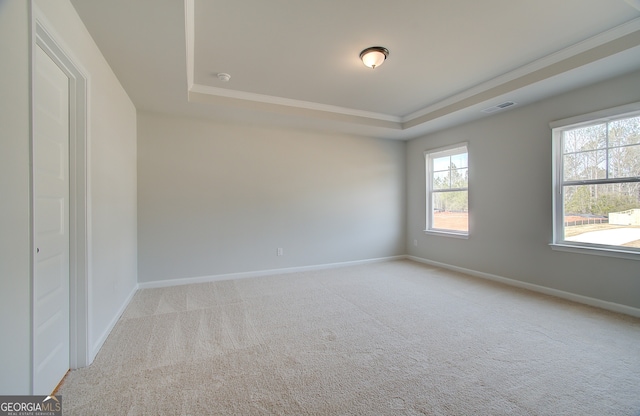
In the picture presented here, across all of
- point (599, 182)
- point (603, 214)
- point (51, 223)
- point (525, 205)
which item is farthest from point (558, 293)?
point (51, 223)

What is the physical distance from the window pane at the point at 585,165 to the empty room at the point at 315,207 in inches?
1.0

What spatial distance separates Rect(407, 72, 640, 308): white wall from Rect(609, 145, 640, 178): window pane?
51 centimetres

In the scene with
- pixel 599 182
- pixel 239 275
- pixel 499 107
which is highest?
pixel 499 107

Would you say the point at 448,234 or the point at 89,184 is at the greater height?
the point at 89,184

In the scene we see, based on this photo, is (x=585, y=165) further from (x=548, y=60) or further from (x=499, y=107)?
(x=548, y=60)

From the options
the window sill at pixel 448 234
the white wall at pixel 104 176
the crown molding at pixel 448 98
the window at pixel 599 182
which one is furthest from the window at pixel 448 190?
the white wall at pixel 104 176

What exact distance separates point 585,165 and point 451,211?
1.92 metres

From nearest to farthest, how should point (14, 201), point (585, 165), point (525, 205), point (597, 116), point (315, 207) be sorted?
1. point (14, 201)
2. point (597, 116)
3. point (585, 165)
4. point (525, 205)
5. point (315, 207)

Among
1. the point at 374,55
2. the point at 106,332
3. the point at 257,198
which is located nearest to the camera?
the point at 106,332

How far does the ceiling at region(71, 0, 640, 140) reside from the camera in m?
2.09

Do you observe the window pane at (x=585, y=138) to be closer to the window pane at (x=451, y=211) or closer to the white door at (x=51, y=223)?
the window pane at (x=451, y=211)

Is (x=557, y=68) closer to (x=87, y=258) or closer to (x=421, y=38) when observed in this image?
(x=421, y=38)

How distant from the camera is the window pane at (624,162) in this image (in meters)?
2.84

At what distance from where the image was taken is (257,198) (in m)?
4.39
